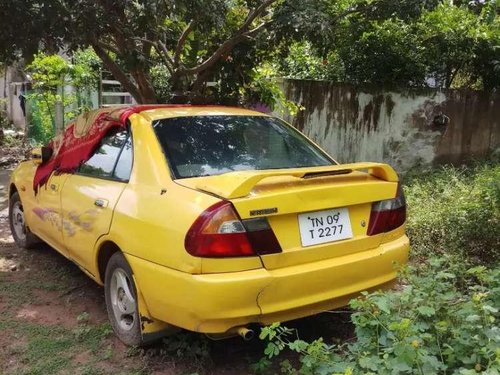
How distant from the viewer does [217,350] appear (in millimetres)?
3322

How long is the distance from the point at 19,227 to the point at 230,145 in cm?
297

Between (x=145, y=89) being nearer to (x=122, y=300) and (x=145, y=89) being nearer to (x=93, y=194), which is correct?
(x=93, y=194)

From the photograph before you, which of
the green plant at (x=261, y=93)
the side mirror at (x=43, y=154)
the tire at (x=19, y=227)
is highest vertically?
the green plant at (x=261, y=93)

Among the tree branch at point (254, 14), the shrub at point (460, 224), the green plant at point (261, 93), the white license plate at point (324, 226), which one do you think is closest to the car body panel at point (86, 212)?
the white license plate at point (324, 226)

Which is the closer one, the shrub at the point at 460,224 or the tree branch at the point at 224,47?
the shrub at the point at 460,224

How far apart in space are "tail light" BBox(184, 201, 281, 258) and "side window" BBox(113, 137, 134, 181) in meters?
0.91

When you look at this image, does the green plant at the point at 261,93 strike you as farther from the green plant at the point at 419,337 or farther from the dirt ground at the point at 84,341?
the green plant at the point at 419,337

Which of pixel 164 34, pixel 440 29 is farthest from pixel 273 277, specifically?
pixel 440 29

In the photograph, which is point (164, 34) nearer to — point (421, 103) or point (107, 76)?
point (421, 103)

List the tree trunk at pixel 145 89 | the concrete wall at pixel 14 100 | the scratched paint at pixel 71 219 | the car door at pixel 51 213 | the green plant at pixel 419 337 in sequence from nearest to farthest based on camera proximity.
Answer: the green plant at pixel 419 337
the scratched paint at pixel 71 219
the car door at pixel 51 213
the tree trunk at pixel 145 89
the concrete wall at pixel 14 100

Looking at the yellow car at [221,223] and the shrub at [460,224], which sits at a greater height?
the yellow car at [221,223]

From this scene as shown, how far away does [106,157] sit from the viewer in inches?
151

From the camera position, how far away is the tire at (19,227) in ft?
17.2

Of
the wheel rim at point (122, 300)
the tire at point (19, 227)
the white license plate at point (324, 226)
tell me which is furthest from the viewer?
the tire at point (19, 227)
